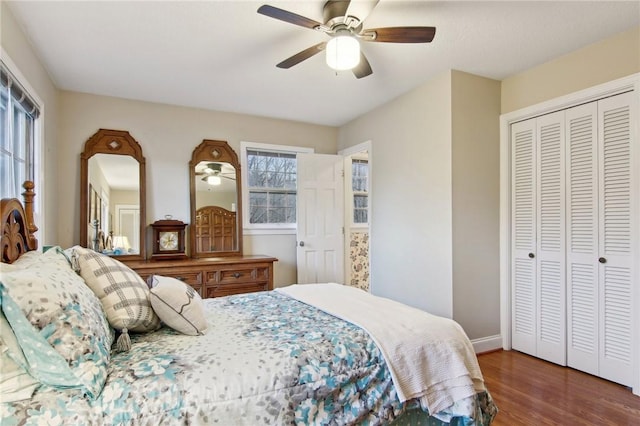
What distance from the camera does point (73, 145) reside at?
3.55 meters

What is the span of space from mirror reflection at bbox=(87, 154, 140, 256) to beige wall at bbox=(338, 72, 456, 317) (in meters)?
2.65

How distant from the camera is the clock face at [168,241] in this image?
3766mm

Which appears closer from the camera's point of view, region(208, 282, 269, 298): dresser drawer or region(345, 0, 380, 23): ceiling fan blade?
region(345, 0, 380, 23): ceiling fan blade

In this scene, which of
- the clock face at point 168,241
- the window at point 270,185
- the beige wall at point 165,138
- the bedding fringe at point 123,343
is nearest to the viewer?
the bedding fringe at point 123,343

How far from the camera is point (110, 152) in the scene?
369cm

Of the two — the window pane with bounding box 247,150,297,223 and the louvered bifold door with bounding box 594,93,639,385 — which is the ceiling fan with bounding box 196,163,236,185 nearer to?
the window pane with bounding box 247,150,297,223

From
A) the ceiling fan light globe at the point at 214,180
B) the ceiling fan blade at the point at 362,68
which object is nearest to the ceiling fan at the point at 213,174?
the ceiling fan light globe at the point at 214,180

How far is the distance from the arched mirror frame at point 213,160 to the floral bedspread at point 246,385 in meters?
2.40

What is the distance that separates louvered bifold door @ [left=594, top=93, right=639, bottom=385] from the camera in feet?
8.27

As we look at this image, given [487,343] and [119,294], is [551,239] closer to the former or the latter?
[487,343]

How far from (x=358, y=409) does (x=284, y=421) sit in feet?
1.05

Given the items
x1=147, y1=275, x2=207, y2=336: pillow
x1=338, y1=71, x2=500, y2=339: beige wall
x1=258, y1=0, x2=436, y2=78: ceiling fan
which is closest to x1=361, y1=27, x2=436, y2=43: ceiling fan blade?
x1=258, y1=0, x2=436, y2=78: ceiling fan

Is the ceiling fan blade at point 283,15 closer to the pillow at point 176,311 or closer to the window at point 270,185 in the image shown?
the pillow at point 176,311

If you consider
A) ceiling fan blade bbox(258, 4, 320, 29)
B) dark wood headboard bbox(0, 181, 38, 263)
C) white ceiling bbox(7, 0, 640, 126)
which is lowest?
dark wood headboard bbox(0, 181, 38, 263)
